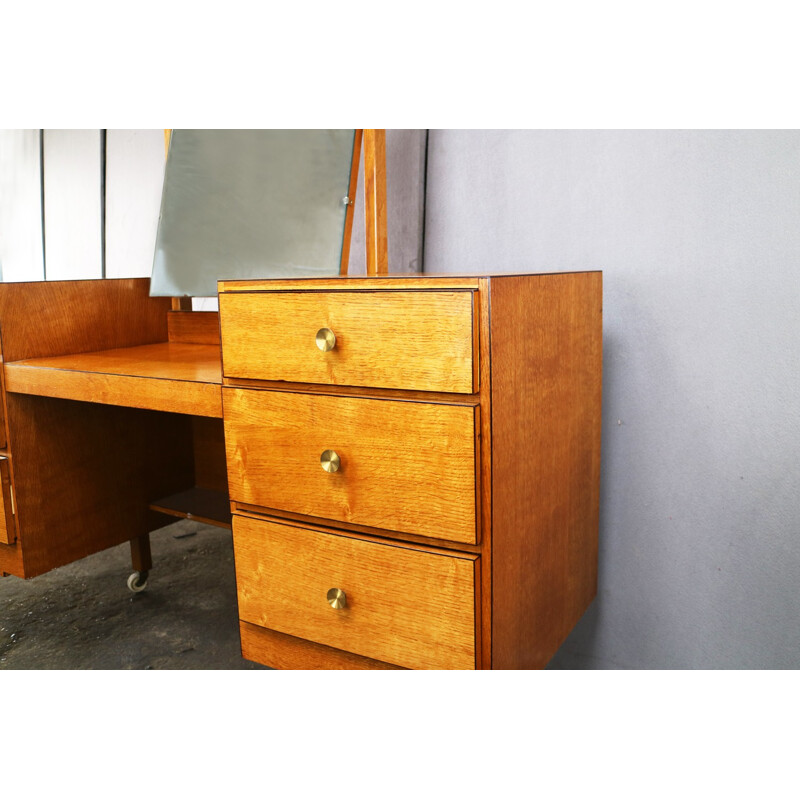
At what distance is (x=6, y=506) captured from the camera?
1.41 meters

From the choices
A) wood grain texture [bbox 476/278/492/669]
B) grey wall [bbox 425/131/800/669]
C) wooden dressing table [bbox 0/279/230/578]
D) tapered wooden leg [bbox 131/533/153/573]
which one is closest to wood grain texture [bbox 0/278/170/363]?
wooden dressing table [bbox 0/279/230/578]

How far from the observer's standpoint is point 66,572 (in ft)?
6.61

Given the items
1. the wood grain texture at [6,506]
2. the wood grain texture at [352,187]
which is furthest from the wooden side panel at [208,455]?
the wood grain texture at [352,187]

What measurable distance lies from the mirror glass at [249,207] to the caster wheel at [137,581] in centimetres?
73

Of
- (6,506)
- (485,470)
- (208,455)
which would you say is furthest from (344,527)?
(208,455)

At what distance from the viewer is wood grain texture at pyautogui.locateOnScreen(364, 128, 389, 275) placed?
1.43 metres

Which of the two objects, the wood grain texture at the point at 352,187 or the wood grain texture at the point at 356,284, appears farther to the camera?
the wood grain texture at the point at 352,187

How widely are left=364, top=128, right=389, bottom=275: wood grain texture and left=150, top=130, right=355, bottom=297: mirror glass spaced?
4 cm

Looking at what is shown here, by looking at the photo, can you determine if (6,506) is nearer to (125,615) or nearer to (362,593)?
(125,615)

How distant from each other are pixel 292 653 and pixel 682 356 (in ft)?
2.70

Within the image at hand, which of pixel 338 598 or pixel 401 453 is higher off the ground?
pixel 401 453

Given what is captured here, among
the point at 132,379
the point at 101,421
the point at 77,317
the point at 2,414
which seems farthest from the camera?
the point at 101,421

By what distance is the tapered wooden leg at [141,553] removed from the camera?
71.8 inches

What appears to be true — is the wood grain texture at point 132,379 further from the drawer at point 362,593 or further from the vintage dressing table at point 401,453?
the drawer at point 362,593
